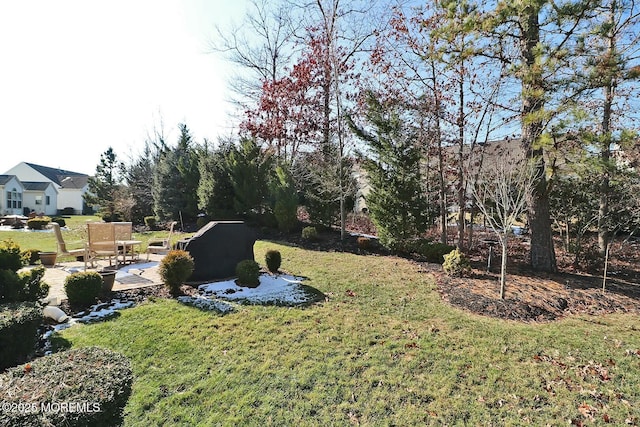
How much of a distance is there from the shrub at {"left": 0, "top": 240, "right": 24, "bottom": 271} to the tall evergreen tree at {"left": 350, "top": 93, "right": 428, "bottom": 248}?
887 cm

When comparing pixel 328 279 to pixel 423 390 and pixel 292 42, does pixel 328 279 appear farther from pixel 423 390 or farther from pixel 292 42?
pixel 292 42

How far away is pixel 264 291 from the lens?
7039 mm

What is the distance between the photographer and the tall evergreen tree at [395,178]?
33.8ft

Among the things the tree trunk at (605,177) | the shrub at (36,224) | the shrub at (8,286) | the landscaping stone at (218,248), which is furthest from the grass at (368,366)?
the shrub at (36,224)

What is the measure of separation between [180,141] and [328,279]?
18055 mm

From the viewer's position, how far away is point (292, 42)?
1869cm

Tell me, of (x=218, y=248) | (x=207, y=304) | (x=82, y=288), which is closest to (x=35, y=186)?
(x=218, y=248)

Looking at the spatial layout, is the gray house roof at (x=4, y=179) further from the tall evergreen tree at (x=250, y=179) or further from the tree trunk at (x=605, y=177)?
the tree trunk at (x=605, y=177)

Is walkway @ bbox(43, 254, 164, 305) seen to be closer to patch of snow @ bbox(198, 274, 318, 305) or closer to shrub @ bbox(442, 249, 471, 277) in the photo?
patch of snow @ bbox(198, 274, 318, 305)

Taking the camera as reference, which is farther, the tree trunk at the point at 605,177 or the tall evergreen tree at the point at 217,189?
the tall evergreen tree at the point at 217,189

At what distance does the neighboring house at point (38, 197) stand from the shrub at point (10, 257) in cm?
3919

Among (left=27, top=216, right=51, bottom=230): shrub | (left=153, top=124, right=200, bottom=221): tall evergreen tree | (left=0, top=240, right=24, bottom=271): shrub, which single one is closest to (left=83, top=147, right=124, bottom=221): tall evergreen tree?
(left=27, top=216, right=51, bottom=230): shrub

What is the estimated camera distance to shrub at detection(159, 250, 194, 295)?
255 inches

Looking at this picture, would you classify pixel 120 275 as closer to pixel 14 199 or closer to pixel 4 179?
pixel 4 179
